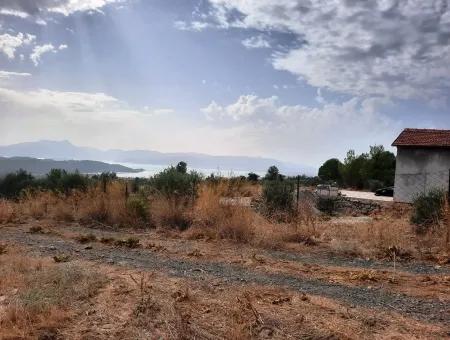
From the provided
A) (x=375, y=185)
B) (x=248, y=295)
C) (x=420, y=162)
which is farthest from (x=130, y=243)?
(x=375, y=185)

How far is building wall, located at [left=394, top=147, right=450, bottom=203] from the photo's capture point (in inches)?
993

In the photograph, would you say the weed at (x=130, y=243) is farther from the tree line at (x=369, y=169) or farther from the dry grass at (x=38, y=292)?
the tree line at (x=369, y=169)

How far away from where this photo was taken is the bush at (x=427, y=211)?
12.0 meters

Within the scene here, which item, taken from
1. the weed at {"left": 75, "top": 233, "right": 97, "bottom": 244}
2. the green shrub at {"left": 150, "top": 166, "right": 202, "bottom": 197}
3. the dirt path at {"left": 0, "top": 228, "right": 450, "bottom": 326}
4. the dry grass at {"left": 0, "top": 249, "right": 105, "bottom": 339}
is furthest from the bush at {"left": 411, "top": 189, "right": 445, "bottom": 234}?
the dry grass at {"left": 0, "top": 249, "right": 105, "bottom": 339}

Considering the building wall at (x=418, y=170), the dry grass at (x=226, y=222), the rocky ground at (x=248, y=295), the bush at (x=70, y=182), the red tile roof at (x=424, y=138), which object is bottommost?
the rocky ground at (x=248, y=295)

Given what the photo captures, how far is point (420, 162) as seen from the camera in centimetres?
2631

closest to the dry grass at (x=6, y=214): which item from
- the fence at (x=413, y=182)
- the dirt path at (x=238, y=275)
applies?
the dirt path at (x=238, y=275)

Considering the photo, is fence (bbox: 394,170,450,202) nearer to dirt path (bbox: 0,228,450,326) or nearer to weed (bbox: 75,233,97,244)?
dirt path (bbox: 0,228,450,326)

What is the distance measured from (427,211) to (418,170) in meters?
14.6

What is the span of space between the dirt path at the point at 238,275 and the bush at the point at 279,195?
6.15m

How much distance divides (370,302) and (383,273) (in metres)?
1.97

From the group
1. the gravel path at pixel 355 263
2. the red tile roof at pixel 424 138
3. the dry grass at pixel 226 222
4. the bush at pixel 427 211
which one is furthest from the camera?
the red tile roof at pixel 424 138

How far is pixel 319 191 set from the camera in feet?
74.2

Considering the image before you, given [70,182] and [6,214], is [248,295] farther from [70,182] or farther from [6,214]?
[70,182]
